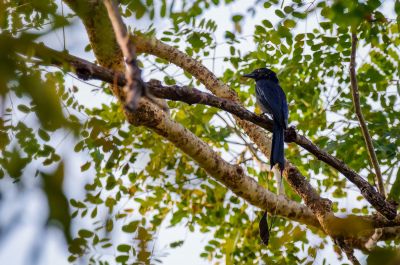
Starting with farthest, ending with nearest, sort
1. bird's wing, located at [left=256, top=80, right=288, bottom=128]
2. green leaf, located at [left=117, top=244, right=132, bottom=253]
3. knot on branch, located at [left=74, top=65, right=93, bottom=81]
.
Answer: bird's wing, located at [left=256, top=80, right=288, bottom=128] < green leaf, located at [left=117, top=244, right=132, bottom=253] < knot on branch, located at [left=74, top=65, right=93, bottom=81]

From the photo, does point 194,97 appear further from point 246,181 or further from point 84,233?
point 246,181

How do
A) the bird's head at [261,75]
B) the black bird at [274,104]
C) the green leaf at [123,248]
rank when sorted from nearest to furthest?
the green leaf at [123,248] < the black bird at [274,104] < the bird's head at [261,75]

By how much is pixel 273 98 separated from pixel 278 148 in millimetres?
1198

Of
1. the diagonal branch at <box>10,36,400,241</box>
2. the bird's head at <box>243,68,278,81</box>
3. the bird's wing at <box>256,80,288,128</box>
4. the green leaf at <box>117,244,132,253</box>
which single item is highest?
the bird's head at <box>243,68,278,81</box>

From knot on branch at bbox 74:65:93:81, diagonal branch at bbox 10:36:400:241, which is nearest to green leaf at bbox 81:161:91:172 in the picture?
diagonal branch at bbox 10:36:400:241

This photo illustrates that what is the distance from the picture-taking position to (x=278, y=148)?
3.85 m

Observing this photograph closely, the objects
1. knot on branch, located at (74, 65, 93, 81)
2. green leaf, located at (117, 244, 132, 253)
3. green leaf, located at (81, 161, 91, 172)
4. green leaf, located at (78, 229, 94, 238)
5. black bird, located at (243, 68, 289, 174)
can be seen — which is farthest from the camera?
black bird, located at (243, 68, 289, 174)

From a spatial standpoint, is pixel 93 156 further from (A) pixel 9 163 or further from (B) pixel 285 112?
(A) pixel 9 163

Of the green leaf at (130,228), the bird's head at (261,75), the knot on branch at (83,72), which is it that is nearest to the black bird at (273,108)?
the bird's head at (261,75)

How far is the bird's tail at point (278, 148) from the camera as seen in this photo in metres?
3.77

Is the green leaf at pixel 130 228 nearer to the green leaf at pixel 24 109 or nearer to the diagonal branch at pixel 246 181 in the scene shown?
the diagonal branch at pixel 246 181

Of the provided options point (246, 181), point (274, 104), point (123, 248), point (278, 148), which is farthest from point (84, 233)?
point (274, 104)

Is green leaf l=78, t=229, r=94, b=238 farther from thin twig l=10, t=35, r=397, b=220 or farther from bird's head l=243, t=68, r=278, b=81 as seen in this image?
bird's head l=243, t=68, r=278, b=81

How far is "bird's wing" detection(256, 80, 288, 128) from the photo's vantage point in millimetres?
4516
